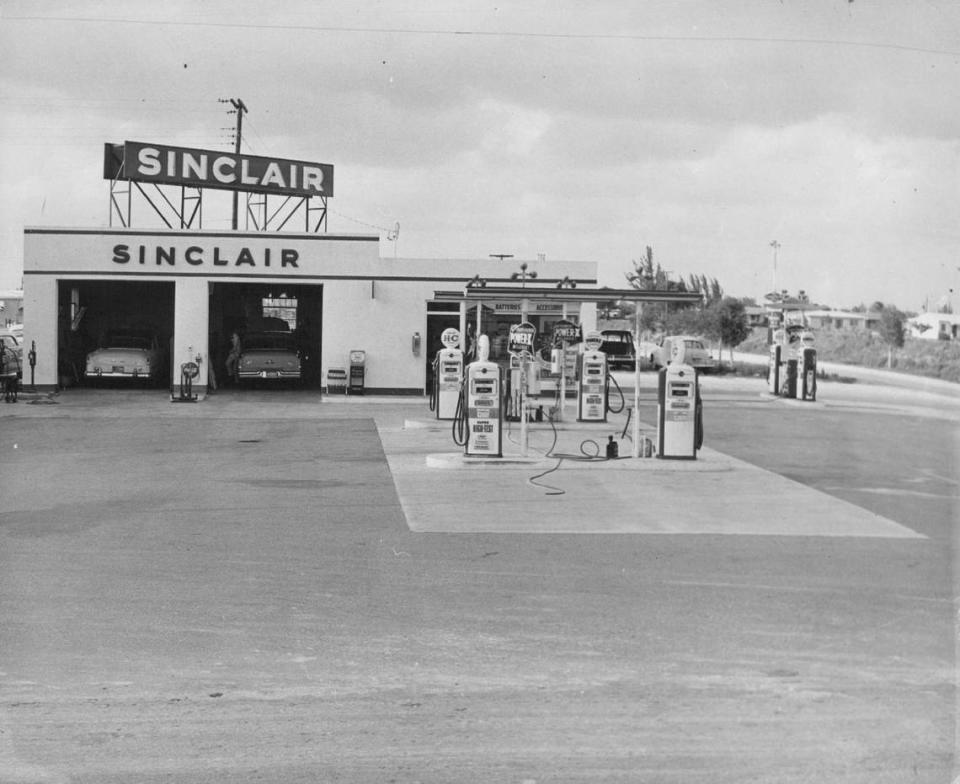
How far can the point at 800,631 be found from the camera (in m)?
7.03

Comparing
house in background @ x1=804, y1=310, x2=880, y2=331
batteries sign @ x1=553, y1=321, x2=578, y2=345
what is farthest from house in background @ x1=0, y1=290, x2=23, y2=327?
house in background @ x1=804, y1=310, x2=880, y2=331

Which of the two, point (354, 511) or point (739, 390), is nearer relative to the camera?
point (354, 511)

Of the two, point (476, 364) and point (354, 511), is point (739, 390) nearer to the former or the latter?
point (476, 364)

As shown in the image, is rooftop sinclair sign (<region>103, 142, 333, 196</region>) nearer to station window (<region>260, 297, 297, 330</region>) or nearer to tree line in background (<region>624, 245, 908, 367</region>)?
station window (<region>260, 297, 297, 330</region>)

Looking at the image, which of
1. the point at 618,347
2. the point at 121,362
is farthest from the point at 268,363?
the point at 618,347

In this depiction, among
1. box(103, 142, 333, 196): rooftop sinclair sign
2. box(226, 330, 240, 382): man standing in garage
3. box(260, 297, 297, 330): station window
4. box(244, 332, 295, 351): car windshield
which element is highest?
box(103, 142, 333, 196): rooftop sinclair sign

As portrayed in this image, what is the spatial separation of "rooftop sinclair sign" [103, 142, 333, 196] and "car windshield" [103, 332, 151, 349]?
14.0ft

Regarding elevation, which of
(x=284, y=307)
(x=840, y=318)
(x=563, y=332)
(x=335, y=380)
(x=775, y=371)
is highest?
(x=840, y=318)

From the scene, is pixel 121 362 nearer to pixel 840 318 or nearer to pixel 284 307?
pixel 284 307

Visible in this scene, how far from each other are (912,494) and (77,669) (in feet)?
33.2

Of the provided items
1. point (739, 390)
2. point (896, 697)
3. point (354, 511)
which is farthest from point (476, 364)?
point (739, 390)

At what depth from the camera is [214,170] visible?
32.2 m

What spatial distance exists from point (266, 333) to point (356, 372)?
157 inches

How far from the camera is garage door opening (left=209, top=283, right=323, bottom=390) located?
29391 millimetres
